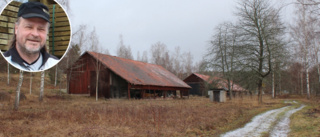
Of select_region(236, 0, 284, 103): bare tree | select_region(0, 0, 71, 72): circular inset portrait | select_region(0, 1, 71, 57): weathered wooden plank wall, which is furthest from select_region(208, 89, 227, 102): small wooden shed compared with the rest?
select_region(0, 0, 71, 72): circular inset portrait

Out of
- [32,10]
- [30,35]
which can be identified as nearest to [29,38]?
[30,35]

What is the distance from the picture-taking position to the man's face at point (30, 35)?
1.88 m

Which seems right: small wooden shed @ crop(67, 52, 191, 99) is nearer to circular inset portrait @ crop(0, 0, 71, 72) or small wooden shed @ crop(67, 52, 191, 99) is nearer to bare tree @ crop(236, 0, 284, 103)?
bare tree @ crop(236, 0, 284, 103)

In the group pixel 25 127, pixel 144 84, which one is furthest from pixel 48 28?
pixel 144 84

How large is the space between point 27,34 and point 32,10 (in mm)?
214

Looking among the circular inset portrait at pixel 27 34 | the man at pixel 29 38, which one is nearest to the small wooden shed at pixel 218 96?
the circular inset portrait at pixel 27 34

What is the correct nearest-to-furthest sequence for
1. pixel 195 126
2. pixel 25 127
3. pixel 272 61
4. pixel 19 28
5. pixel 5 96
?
pixel 19 28, pixel 25 127, pixel 195 126, pixel 5 96, pixel 272 61

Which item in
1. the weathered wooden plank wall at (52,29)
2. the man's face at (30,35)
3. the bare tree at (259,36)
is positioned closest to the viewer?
the man's face at (30,35)

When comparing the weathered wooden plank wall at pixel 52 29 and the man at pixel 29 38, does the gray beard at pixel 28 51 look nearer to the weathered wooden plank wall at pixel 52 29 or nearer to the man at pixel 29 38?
the man at pixel 29 38

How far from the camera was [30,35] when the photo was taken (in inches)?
73.6

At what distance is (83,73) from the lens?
26.5 meters

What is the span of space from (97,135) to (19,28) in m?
5.75

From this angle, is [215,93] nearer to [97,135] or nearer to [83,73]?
[83,73]

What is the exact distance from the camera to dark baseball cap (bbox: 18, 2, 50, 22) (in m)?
1.94
